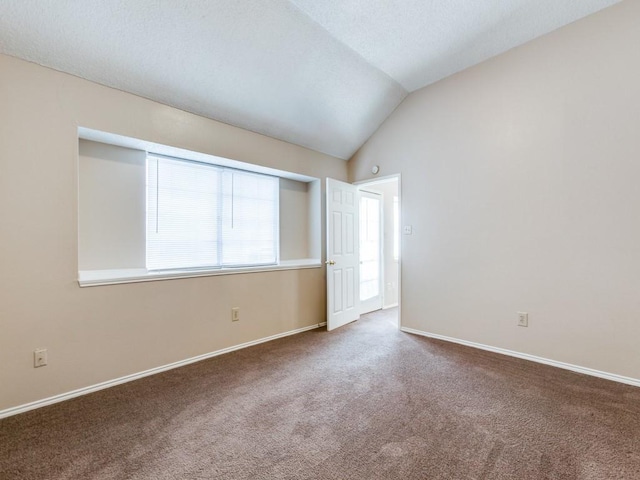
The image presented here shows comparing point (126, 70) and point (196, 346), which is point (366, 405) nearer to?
point (196, 346)

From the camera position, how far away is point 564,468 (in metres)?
1.53

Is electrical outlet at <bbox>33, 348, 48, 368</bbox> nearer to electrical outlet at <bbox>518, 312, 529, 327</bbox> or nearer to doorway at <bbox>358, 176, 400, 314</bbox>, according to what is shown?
doorway at <bbox>358, 176, 400, 314</bbox>

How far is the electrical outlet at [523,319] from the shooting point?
296 centimetres

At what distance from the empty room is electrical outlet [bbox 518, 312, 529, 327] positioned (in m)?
0.02

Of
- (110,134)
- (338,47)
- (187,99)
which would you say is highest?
(338,47)

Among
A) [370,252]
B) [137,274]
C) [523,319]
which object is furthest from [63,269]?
[523,319]

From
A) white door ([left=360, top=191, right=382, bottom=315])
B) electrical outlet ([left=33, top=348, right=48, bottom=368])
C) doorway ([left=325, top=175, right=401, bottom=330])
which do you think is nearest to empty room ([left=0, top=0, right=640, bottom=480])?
electrical outlet ([left=33, top=348, right=48, bottom=368])

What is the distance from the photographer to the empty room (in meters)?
1.83

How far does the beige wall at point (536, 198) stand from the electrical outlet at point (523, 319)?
49 millimetres

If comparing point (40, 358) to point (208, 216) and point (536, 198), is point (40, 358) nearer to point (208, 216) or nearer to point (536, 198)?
point (208, 216)

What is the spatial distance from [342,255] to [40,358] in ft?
10.4

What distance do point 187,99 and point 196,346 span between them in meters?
2.42

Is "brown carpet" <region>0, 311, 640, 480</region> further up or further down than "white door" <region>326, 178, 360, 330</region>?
further down

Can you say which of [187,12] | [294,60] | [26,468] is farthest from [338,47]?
[26,468]
